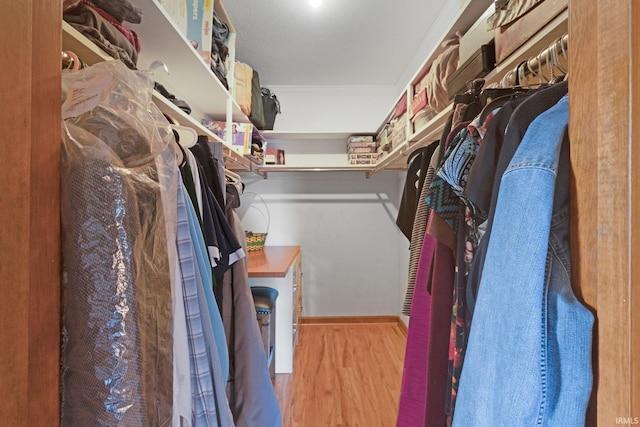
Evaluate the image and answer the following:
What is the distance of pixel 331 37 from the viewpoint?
1.92 m

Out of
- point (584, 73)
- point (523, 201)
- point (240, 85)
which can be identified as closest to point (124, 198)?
point (523, 201)

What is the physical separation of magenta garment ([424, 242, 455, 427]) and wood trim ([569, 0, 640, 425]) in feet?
0.75

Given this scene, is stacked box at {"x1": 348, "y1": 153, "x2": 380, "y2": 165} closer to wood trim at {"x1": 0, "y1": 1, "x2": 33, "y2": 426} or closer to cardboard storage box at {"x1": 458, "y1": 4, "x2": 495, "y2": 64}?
cardboard storage box at {"x1": 458, "y1": 4, "x2": 495, "y2": 64}

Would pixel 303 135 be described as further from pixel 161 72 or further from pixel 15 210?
pixel 15 210

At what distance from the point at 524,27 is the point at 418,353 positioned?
0.81 m

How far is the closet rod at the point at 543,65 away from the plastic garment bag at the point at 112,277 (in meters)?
0.77

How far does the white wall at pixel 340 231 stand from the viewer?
2.77 meters

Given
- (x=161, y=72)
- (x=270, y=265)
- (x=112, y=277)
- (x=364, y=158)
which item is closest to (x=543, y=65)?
(x=112, y=277)

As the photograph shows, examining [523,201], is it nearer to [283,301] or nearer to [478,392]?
[478,392]

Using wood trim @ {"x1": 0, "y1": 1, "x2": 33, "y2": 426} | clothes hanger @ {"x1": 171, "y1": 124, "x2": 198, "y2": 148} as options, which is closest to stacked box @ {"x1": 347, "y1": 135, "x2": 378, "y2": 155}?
clothes hanger @ {"x1": 171, "y1": 124, "x2": 198, "y2": 148}

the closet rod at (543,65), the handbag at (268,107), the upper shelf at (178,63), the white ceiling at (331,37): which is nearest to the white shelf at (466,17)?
the closet rod at (543,65)

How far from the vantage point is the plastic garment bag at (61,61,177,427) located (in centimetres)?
34

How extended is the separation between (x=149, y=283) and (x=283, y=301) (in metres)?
1.48

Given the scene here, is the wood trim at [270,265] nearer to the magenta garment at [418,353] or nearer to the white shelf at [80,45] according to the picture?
the magenta garment at [418,353]
